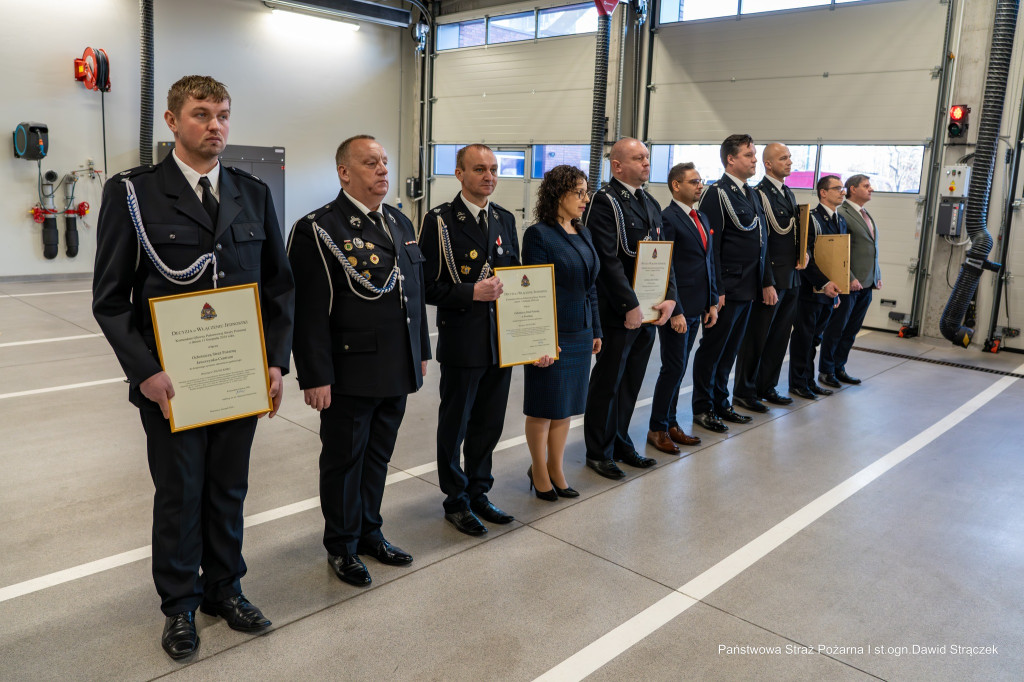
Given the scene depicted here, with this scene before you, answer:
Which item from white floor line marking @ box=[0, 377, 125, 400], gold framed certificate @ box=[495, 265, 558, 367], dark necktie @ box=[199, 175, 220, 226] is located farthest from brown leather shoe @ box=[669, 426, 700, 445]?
white floor line marking @ box=[0, 377, 125, 400]

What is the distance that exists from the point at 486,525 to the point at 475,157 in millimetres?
1738

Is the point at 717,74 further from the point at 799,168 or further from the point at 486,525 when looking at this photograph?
the point at 486,525

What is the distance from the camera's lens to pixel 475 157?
10.9 ft

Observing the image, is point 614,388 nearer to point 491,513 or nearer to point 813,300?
point 491,513

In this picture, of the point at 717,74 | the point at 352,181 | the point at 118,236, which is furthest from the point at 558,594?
the point at 717,74

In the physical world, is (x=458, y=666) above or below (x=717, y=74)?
below

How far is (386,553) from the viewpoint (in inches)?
127

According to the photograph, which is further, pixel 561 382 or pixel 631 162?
pixel 631 162

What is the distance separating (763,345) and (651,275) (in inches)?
77.4

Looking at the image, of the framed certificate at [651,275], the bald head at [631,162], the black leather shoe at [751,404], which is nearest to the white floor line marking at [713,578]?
the black leather shoe at [751,404]

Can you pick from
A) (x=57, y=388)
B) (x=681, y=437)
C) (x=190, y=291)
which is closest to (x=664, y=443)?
(x=681, y=437)

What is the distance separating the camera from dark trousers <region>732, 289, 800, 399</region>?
18.9 feet

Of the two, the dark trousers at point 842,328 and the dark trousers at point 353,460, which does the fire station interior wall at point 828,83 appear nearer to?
the dark trousers at point 842,328

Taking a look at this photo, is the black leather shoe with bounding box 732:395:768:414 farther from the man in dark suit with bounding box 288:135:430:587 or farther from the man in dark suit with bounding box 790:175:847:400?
the man in dark suit with bounding box 288:135:430:587
